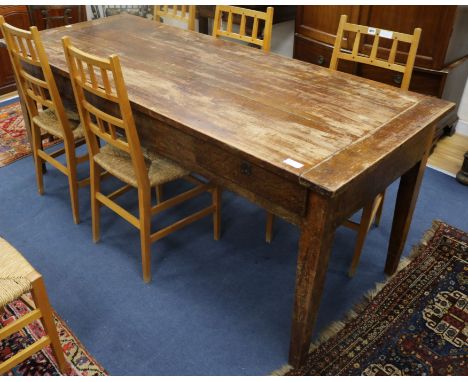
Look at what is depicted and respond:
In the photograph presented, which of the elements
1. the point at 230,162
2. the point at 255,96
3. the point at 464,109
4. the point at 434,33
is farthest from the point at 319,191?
the point at 464,109

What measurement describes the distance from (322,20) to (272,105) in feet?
5.31

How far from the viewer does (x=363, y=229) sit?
203cm

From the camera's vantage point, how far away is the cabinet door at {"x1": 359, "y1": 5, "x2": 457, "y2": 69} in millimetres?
2555

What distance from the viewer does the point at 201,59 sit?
2248 millimetres

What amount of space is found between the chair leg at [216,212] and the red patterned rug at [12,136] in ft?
5.00

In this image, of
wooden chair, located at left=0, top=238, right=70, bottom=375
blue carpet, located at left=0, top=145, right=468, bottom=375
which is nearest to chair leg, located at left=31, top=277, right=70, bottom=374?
wooden chair, located at left=0, top=238, right=70, bottom=375

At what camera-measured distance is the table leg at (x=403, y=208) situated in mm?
1832

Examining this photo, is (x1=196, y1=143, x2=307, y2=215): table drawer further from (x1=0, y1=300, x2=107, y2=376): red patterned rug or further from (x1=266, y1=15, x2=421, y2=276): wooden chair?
(x1=0, y1=300, x2=107, y2=376): red patterned rug

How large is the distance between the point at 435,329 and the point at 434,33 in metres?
1.68

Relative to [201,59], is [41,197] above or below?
below

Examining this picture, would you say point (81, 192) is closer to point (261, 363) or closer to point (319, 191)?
point (261, 363)

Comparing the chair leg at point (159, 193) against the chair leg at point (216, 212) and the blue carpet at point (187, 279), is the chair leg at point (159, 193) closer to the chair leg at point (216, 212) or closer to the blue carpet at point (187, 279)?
the blue carpet at point (187, 279)

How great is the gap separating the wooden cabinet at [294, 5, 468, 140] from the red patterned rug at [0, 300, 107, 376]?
227cm

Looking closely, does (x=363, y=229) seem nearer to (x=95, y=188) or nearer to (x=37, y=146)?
(x=95, y=188)
